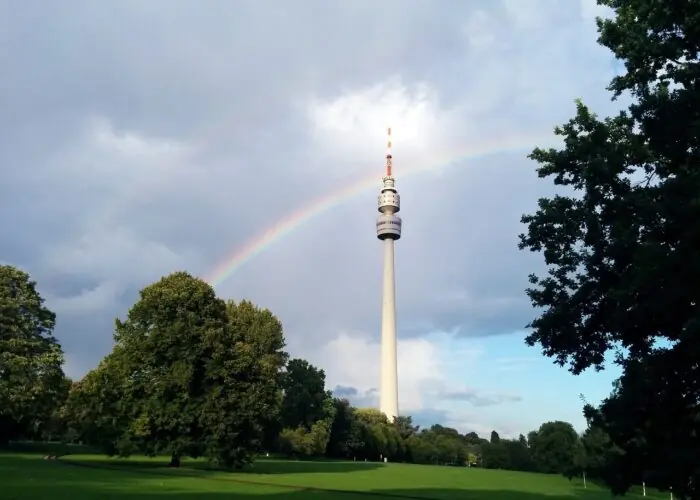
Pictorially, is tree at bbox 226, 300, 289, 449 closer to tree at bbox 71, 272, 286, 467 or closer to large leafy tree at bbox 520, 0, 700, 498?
tree at bbox 71, 272, 286, 467

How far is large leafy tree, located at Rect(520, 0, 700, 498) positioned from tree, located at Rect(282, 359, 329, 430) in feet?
266

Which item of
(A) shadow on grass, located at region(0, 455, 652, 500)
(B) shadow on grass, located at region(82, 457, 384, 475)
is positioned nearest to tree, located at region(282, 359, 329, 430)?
(B) shadow on grass, located at region(82, 457, 384, 475)

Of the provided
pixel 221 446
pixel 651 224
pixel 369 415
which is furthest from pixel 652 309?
pixel 369 415

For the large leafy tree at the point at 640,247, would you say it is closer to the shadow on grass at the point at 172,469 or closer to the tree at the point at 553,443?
the shadow on grass at the point at 172,469

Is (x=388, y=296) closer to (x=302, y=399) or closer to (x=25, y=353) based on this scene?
(x=302, y=399)

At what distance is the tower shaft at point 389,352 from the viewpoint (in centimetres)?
16912

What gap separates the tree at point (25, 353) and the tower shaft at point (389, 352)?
112567 millimetres

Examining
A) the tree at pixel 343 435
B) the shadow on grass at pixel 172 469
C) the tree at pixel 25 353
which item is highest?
the tree at pixel 25 353

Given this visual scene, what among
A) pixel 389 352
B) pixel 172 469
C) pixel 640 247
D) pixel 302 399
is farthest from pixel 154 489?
A: pixel 389 352

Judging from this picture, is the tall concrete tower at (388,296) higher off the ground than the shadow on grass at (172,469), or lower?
higher

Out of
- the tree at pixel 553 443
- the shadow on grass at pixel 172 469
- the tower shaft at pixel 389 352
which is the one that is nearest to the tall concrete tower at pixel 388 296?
the tower shaft at pixel 389 352

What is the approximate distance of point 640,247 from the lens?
13.9m

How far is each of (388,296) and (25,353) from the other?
120m

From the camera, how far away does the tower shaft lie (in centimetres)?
16912
